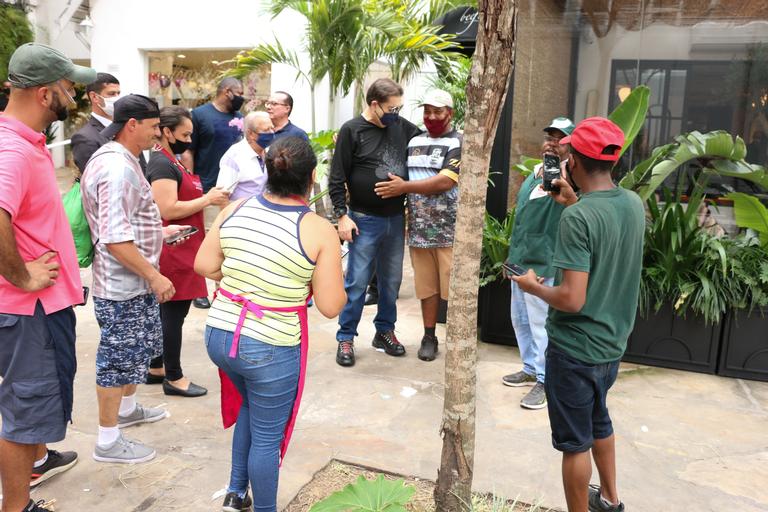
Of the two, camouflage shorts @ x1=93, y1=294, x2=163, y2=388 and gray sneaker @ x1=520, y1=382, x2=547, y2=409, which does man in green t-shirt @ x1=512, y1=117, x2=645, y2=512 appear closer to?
gray sneaker @ x1=520, y1=382, x2=547, y2=409

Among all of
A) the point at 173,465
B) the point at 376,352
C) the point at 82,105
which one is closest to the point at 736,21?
the point at 376,352

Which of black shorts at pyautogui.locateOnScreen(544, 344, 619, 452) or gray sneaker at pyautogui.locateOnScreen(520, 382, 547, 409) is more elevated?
black shorts at pyautogui.locateOnScreen(544, 344, 619, 452)

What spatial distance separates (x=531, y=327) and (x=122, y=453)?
2.65 meters

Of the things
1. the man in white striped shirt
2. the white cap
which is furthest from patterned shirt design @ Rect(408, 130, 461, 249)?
the white cap

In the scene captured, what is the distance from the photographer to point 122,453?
3467 millimetres

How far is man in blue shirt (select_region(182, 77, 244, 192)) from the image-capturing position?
6715 mm

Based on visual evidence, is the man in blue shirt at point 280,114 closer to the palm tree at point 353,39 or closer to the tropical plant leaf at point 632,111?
the palm tree at point 353,39

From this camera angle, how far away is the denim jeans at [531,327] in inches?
173

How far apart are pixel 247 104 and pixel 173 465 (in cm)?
860

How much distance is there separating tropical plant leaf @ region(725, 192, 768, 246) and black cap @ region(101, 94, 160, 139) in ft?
14.0

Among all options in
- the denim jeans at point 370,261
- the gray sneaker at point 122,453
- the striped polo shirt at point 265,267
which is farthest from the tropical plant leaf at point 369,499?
the denim jeans at point 370,261

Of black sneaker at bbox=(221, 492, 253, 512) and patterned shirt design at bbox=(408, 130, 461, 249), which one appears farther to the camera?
patterned shirt design at bbox=(408, 130, 461, 249)

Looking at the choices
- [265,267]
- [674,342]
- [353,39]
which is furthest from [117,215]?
[353,39]

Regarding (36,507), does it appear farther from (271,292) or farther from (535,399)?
(535,399)
